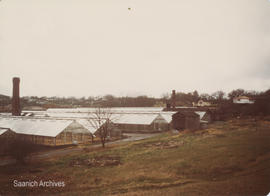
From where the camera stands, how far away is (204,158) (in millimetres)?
5832

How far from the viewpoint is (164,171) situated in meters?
5.28

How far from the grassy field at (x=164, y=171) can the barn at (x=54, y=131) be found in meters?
2.81

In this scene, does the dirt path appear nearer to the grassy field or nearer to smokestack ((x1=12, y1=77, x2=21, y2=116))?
the grassy field

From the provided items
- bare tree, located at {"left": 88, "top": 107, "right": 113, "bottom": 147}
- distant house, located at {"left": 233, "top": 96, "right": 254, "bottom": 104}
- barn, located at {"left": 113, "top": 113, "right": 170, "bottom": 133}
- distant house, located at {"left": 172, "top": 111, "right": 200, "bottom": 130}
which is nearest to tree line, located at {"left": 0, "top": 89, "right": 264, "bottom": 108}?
distant house, located at {"left": 233, "top": 96, "right": 254, "bottom": 104}

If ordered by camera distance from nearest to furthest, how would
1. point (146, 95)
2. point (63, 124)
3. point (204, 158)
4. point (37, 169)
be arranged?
point (37, 169) → point (204, 158) → point (146, 95) → point (63, 124)

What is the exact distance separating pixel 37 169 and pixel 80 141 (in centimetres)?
455

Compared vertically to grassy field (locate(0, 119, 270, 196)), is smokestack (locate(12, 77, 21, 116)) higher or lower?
higher

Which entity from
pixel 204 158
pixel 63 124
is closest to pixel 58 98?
pixel 63 124

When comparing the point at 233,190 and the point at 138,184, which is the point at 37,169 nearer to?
the point at 138,184

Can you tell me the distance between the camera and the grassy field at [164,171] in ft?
15.1

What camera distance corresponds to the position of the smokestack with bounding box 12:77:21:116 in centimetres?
510

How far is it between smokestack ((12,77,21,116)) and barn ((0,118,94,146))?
1.84 meters

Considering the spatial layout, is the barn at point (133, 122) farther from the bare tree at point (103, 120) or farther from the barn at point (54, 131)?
the barn at point (54, 131)

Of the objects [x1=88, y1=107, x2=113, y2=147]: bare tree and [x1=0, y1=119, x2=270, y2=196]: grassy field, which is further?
[x1=88, y1=107, x2=113, y2=147]: bare tree
